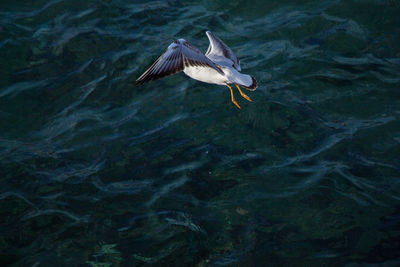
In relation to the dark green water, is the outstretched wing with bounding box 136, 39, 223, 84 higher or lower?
higher

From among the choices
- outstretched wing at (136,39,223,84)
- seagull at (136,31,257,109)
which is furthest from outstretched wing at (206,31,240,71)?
outstretched wing at (136,39,223,84)

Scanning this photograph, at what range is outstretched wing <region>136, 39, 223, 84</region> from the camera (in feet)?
18.0

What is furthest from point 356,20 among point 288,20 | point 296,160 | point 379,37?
point 296,160

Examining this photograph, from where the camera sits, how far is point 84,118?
751 cm

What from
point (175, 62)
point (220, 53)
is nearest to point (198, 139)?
point (220, 53)

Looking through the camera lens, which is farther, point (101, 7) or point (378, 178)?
point (101, 7)

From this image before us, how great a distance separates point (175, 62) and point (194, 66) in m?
0.31

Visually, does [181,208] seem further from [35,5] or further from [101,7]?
[35,5]

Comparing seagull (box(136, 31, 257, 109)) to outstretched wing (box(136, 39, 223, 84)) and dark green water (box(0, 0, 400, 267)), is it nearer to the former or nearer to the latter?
outstretched wing (box(136, 39, 223, 84))

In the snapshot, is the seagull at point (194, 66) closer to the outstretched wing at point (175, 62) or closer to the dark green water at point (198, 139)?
the outstretched wing at point (175, 62)

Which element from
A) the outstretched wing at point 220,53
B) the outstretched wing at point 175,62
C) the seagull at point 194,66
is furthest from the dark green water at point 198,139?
the outstretched wing at point 175,62

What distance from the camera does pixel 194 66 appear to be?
5.85 m

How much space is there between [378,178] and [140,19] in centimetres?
577

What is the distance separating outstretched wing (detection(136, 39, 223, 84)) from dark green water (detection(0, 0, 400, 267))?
1562mm
